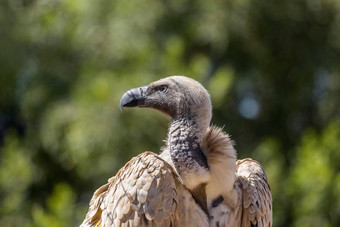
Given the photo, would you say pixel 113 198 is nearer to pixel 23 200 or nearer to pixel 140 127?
pixel 140 127

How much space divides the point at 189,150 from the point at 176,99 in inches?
17.5

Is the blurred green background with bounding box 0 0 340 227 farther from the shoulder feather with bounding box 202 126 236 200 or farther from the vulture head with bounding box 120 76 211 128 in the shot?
the shoulder feather with bounding box 202 126 236 200

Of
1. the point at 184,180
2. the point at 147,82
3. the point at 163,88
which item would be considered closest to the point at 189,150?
the point at 184,180

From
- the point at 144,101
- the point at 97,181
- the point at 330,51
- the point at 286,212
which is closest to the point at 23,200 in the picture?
the point at 97,181

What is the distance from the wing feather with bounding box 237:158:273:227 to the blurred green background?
207 inches

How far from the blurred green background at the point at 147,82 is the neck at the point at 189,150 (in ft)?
18.1

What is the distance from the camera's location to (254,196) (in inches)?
209

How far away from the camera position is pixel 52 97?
13.6 meters

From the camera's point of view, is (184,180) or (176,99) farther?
(176,99)

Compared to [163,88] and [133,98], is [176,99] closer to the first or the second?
[163,88]

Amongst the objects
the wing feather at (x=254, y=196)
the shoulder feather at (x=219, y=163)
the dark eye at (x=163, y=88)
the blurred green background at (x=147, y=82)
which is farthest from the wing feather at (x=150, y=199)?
the blurred green background at (x=147, y=82)

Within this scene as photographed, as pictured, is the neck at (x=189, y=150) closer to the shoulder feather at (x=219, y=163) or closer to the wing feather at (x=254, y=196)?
the shoulder feather at (x=219, y=163)

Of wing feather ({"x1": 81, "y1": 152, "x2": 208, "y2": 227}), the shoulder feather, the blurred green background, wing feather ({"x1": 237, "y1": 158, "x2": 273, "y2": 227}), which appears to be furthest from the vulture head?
the blurred green background

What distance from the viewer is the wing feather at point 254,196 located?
207 inches
